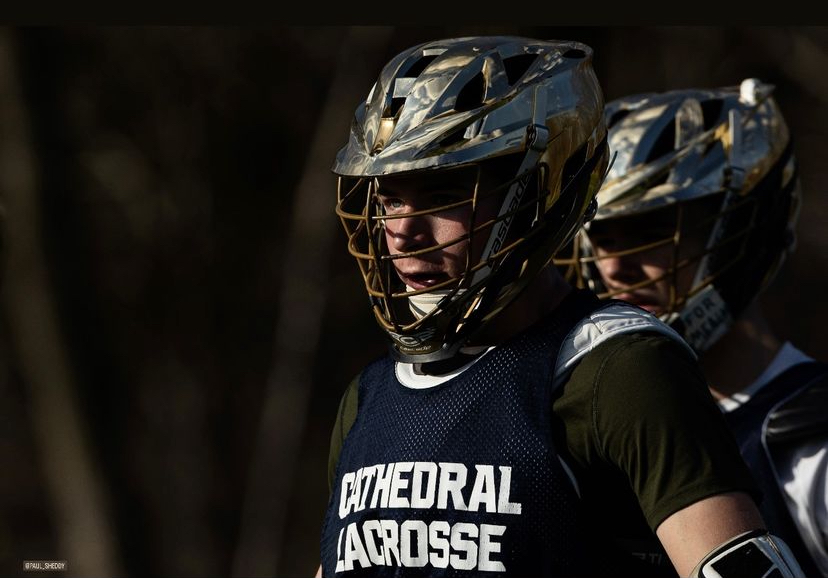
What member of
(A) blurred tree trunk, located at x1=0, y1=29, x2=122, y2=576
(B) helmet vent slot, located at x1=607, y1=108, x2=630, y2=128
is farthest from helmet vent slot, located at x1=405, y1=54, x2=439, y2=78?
(A) blurred tree trunk, located at x1=0, y1=29, x2=122, y2=576

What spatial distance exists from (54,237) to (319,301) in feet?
6.84

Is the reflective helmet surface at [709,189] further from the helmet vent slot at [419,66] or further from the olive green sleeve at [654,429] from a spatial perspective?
the olive green sleeve at [654,429]

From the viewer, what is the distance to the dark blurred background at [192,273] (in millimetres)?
10805

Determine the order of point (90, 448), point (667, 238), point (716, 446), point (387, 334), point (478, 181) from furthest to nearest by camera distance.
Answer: point (90, 448)
point (667, 238)
point (387, 334)
point (478, 181)
point (716, 446)

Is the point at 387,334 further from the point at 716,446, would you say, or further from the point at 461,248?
the point at 716,446

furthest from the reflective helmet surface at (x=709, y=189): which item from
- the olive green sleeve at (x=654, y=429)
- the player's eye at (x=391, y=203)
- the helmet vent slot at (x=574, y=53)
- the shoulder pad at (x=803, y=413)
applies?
the olive green sleeve at (x=654, y=429)

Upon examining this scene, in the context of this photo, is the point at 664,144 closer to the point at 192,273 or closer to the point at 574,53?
the point at 574,53

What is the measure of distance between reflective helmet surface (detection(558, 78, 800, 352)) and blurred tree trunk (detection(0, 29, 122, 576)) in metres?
7.22

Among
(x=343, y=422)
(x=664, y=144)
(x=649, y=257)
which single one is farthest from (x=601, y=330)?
(x=664, y=144)

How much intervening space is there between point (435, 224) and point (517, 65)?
1.32 ft

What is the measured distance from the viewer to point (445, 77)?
281 centimetres

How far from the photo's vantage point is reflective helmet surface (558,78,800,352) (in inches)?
151

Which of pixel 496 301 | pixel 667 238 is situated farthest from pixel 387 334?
pixel 667 238

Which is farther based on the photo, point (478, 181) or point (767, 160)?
point (767, 160)
